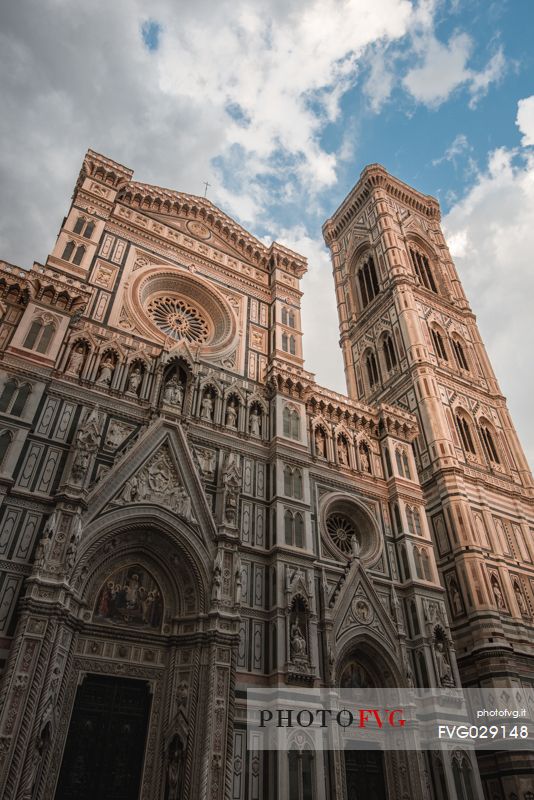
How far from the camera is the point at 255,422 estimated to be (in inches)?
740

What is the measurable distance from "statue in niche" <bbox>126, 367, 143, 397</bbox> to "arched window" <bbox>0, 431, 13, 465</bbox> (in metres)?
3.86

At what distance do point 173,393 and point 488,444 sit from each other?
16.6 meters

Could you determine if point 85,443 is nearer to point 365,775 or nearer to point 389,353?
point 365,775

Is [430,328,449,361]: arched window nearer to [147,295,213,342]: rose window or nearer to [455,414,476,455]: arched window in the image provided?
[455,414,476,455]: arched window

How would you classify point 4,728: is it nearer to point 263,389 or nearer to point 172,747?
point 172,747

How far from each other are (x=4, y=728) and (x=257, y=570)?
23.2 feet

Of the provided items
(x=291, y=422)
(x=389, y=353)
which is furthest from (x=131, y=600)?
(x=389, y=353)

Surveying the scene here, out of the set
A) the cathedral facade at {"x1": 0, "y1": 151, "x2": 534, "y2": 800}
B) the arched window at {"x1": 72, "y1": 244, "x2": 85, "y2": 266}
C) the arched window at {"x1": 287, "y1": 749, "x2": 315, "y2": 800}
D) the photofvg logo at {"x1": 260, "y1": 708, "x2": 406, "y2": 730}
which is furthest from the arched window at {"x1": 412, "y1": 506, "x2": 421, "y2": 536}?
the arched window at {"x1": 72, "y1": 244, "x2": 85, "y2": 266}

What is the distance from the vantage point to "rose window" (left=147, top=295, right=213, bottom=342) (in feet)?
67.5

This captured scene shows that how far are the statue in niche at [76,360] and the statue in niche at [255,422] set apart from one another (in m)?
5.73

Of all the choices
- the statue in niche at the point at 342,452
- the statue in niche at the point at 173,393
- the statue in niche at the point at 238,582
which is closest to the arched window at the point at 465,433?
the statue in niche at the point at 342,452

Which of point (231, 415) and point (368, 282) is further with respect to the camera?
point (368, 282)

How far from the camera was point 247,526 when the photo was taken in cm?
1623

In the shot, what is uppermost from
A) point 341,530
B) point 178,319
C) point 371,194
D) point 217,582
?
point 371,194
